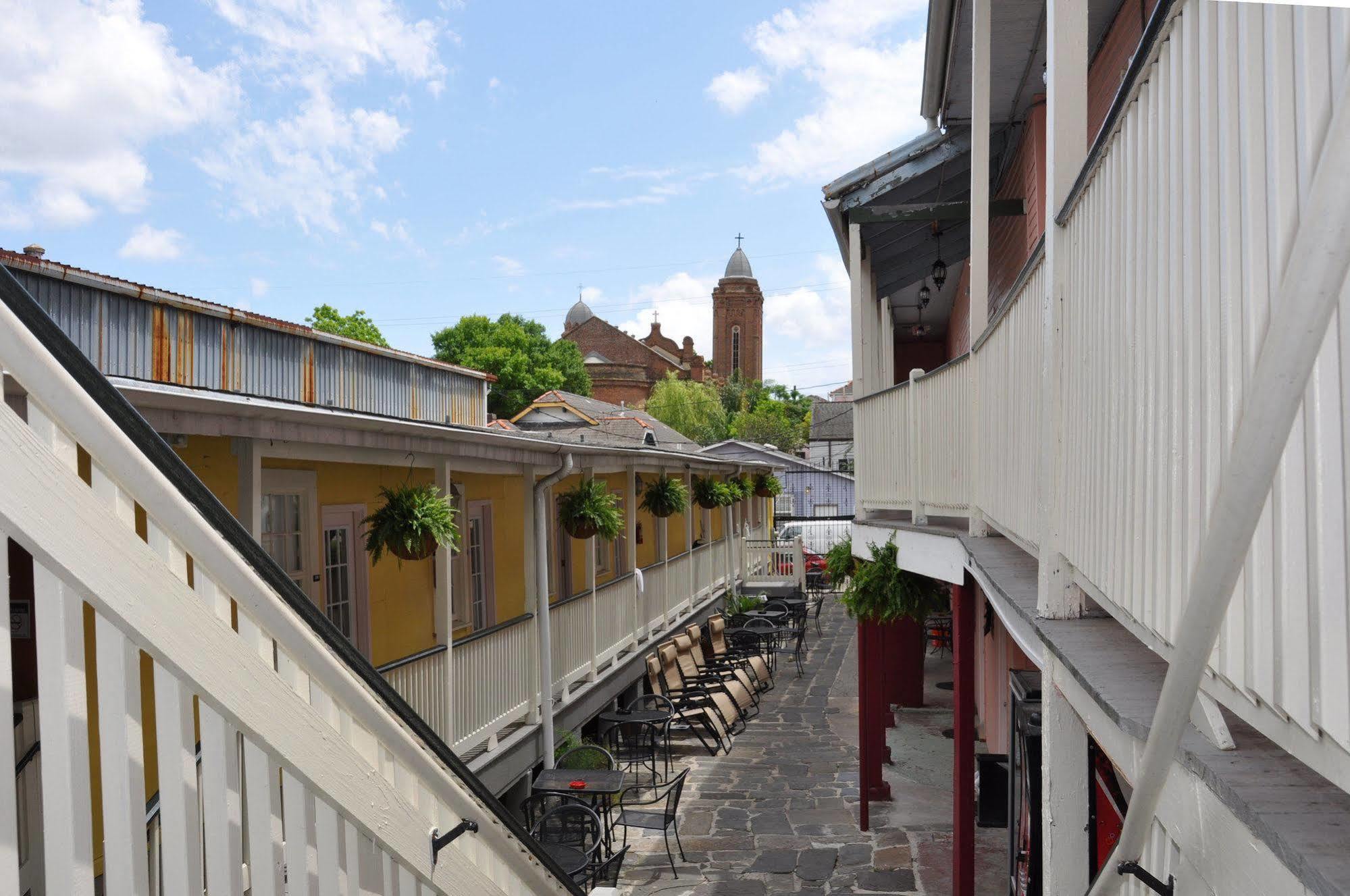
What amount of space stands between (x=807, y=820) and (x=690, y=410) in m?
63.7

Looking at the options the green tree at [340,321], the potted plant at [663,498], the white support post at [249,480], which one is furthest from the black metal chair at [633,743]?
the green tree at [340,321]

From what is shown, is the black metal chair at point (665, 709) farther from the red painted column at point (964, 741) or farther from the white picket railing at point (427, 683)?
the red painted column at point (964, 741)

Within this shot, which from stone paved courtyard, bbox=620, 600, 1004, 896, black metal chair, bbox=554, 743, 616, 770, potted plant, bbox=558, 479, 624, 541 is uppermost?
potted plant, bbox=558, 479, 624, 541

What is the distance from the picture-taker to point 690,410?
242ft

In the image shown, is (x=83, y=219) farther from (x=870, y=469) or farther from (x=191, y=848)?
(x=191, y=848)

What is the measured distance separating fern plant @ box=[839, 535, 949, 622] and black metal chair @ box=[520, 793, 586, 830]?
2.71m

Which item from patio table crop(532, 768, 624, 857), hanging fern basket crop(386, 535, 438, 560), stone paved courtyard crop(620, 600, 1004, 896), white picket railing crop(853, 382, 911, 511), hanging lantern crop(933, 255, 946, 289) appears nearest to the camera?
hanging fern basket crop(386, 535, 438, 560)

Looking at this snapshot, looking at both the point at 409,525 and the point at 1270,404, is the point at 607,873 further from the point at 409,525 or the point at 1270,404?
the point at 1270,404

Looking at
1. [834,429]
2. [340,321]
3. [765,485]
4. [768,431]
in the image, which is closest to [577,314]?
[768,431]

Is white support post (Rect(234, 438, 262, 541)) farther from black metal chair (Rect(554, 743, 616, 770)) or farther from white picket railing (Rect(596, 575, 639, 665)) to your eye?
white picket railing (Rect(596, 575, 639, 665))

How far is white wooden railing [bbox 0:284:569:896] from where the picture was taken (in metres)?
1.53

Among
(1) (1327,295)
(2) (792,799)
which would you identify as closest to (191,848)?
(1) (1327,295)

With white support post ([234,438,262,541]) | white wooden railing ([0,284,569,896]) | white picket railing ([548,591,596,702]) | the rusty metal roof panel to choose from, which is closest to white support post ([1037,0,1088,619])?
white wooden railing ([0,284,569,896])

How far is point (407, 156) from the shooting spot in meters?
65.6
